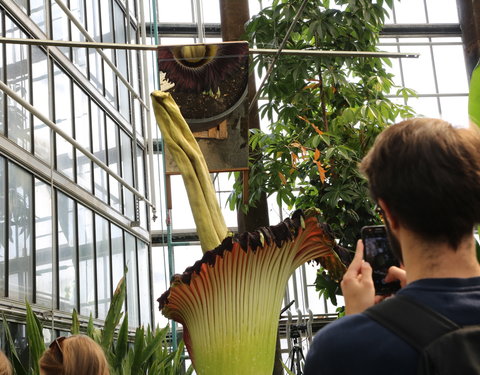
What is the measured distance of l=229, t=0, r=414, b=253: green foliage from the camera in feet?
17.3

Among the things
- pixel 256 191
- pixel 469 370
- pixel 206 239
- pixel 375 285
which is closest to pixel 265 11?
pixel 256 191

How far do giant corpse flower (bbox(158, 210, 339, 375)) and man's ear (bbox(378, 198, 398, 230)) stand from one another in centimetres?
121

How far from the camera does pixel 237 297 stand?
2250 millimetres

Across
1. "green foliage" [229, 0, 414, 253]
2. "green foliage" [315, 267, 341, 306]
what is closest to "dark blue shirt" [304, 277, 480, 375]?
"green foliage" [229, 0, 414, 253]

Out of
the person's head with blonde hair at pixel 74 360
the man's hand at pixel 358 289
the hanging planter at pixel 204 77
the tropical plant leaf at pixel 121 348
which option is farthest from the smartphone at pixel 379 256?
the tropical plant leaf at pixel 121 348

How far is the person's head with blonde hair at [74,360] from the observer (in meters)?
2.19

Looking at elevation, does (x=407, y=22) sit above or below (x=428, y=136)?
above

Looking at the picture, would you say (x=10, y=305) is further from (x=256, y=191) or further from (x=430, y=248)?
(x=430, y=248)

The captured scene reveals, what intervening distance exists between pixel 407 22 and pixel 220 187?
5.60 m

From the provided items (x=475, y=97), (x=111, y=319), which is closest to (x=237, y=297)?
(x=475, y=97)

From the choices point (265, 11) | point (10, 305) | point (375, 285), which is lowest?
point (375, 285)

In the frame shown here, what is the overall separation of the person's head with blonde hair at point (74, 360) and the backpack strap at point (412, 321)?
57.7 inches

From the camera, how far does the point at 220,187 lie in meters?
15.7

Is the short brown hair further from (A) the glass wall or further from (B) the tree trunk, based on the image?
(A) the glass wall
